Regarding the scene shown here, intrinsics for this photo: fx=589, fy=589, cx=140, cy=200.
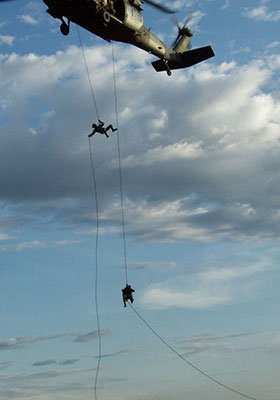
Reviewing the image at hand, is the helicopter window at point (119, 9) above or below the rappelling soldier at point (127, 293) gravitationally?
above

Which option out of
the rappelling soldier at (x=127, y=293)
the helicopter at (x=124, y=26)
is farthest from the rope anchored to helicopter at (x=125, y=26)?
the rappelling soldier at (x=127, y=293)

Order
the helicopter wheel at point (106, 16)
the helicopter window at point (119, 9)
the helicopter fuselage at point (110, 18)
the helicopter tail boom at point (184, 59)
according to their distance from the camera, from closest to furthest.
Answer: the helicopter fuselage at point (110, 18) → the helicopter wheel at point (106, 16) → the helicopter window at point (119, 9) → the helicopter tail boom at point (184, 59)

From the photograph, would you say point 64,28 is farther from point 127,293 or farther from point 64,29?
point 127,293

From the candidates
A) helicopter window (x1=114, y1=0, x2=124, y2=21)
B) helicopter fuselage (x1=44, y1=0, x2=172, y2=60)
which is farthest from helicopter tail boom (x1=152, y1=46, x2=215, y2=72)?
helicopter window (x1=114, y1=0, x2=124, y2=21)

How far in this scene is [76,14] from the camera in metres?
33.7

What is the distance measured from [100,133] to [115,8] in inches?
301

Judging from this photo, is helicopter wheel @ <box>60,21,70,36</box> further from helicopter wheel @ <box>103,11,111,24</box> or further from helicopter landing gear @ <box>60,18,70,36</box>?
helicopter wheel @ <box>103,11,111,24</box>

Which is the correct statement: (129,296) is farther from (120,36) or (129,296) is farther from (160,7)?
(160,7)

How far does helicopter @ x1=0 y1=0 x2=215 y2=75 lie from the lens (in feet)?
109

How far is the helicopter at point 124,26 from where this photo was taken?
33.4 m

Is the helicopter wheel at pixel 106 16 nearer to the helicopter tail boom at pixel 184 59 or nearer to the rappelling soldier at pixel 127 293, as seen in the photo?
the helicopter tail boom at pixel 184 59

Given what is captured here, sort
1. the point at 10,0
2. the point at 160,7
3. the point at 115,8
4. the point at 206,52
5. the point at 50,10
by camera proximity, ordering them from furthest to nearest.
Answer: the point at 206,52
the point at 160,7
the point at 115,8
the point at 50,10
the point at 10,0

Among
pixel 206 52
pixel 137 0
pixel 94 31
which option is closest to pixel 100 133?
pixel 94 31

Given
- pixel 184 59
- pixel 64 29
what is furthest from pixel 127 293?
pixel 184 59
